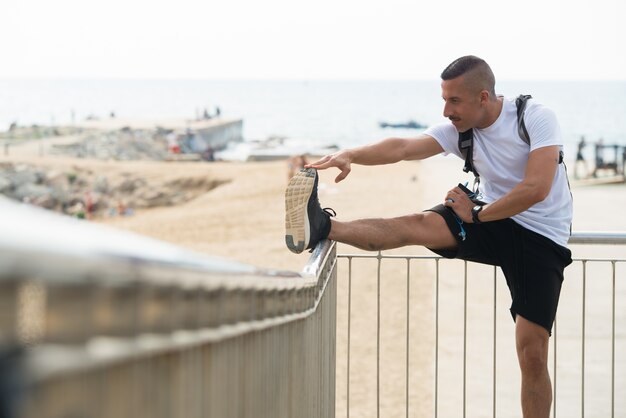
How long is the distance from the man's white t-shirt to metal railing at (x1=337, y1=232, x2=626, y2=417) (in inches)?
6.7

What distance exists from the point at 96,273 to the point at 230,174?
166ft

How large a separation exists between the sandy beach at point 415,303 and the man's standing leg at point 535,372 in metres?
2.83

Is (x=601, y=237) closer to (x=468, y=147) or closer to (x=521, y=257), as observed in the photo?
(x=521, y=257)

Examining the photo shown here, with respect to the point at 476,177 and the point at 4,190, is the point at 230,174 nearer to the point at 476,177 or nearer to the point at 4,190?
the point at 4,190

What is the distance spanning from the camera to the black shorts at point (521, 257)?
565cm

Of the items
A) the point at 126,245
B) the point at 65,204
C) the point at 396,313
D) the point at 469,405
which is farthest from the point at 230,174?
the point at 126,245

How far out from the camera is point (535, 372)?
5.57 meters

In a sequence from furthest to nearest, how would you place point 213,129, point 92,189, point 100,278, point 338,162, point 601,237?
point 213,129
point 92,189
point 338,162
point 601,237
point 100,278

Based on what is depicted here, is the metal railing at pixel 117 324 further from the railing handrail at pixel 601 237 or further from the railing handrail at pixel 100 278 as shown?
the railing handrail at pixel 601 237

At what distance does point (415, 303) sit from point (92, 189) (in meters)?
37.4

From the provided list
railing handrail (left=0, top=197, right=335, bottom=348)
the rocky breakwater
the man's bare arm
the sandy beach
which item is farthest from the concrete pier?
railing handrail (left=0, top=197, right=335, bottom=348)

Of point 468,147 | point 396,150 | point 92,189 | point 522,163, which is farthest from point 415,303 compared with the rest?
point 92,189

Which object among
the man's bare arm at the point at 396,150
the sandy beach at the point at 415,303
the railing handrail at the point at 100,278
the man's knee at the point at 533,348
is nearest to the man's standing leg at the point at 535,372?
the man's knee at the point at 533,348

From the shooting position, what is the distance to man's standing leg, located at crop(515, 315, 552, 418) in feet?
18.3
